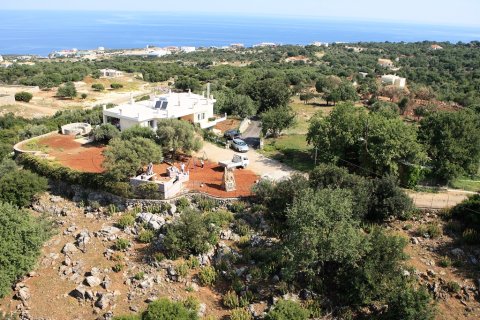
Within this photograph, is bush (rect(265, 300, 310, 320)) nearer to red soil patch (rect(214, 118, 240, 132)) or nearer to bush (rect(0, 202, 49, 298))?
bush (rect(0, 202, 49, 298))

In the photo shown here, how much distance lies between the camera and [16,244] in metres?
21.4

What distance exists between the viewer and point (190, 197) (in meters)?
27.9

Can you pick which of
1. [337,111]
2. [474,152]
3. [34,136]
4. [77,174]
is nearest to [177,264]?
[77,174]

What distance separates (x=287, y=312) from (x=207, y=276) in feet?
16.1

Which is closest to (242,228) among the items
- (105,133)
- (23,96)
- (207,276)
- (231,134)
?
(207,276)

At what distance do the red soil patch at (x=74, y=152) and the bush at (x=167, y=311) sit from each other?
48.0 feet

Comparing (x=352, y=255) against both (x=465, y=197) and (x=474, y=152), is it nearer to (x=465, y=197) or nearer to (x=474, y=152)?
(x=465, y=197)

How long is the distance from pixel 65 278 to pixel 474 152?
28.2 m

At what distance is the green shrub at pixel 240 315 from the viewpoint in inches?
768

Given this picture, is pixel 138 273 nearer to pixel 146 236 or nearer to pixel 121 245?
pixel 121 245

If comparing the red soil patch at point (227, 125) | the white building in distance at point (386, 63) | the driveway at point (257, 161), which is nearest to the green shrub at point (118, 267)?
the driveway at point (257, 161)

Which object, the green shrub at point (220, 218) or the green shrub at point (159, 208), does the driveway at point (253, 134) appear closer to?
the green shrub at point (220, 218)

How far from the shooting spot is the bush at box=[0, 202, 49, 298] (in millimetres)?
20641

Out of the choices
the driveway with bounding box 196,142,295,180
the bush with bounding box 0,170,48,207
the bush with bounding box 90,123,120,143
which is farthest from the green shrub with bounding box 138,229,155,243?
the bush with bounding box 90,123,120,143
